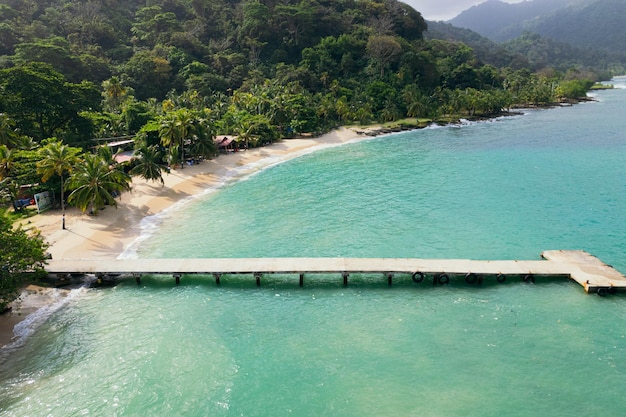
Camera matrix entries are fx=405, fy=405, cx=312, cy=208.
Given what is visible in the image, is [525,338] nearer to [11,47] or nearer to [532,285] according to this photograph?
[532,285]

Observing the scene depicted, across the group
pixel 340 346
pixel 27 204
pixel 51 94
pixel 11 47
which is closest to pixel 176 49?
pixel 11 47

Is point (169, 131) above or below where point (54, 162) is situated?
above

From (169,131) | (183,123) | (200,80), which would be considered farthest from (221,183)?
(200,80)

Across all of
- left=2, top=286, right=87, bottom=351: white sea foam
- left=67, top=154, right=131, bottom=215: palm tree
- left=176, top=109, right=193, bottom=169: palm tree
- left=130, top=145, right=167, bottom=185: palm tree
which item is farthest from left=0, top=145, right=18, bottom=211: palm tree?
left=176, top=109, right=193, bottom=169: palm tree

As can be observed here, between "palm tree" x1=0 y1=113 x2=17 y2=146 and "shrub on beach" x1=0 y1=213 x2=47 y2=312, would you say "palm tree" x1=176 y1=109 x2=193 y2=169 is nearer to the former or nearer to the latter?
"palm tree" x1=0 y1=113 x2=17 y2=146

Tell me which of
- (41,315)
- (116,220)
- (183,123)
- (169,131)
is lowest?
(41,315)

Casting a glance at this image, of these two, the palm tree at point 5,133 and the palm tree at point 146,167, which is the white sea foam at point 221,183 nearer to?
the palm tree at point 146,167

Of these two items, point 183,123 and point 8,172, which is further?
point 183,123

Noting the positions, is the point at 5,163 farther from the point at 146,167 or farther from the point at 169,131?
the point at 169,131
